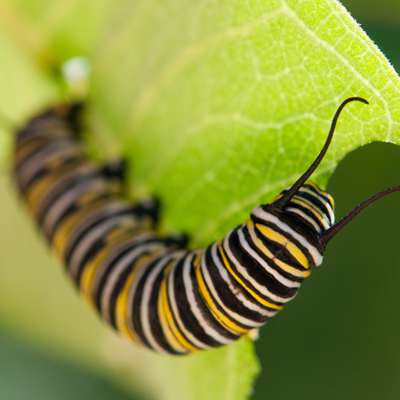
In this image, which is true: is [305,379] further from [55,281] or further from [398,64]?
[55,281]

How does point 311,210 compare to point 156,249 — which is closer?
point 311,210

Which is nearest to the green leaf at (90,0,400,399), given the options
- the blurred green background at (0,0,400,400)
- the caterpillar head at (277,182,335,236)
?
the caterpillar head at (277,182,335,236)

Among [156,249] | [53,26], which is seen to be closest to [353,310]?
[156,249]

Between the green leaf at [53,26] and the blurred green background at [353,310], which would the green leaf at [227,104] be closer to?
the green leaf at [53,26]

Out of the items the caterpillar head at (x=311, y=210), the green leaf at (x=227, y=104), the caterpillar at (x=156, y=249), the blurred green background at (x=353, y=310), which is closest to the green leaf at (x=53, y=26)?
the green leaf at (x=227, y=104)

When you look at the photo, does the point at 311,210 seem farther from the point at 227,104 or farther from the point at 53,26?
the point at 53,26
